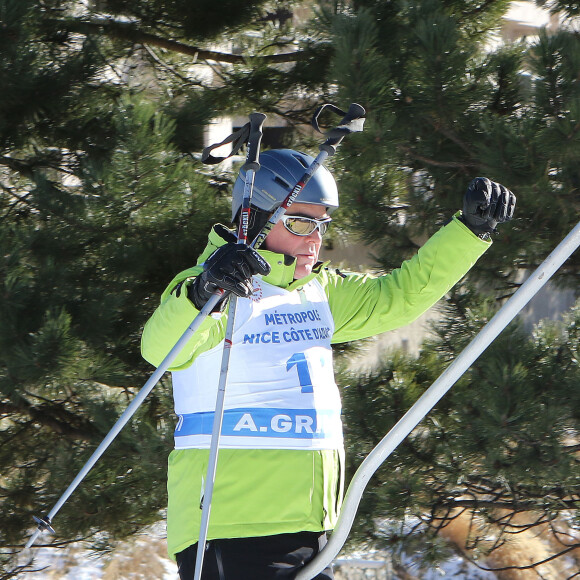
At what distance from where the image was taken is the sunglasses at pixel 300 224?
1.99 meters

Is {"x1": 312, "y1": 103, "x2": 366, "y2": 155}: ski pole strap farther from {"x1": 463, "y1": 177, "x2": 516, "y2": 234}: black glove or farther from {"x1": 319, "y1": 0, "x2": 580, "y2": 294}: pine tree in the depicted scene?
{"x1": 319, "y1": 0, "x2": 580, "y2": 294}: pine tree

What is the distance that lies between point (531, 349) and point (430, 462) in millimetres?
580

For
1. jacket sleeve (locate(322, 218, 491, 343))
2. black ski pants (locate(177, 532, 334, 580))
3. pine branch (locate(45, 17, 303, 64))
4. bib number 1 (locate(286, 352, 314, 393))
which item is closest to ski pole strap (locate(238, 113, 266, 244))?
bib number 1 (locate(286, 352, 314, 393))

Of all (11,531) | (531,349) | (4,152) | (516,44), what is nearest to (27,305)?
(4,152)

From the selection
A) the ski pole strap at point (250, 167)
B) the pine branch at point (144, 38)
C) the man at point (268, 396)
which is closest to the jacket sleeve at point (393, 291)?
the man at point (268, 396)

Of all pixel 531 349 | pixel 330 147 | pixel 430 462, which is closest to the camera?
pixel 330 147

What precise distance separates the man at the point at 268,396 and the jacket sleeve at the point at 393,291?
47 mm

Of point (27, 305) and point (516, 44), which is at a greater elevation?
point (516, 44)

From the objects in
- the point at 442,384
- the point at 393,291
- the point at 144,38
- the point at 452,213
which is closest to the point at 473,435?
the point at 452,213

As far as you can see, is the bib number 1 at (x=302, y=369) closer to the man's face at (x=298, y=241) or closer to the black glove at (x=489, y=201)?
the man's face at (x=298, y=241)

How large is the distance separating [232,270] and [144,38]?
257 centimetres

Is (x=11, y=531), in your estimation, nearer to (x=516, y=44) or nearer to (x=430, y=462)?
(x=430, y=462)

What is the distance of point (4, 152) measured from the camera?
11.3ft

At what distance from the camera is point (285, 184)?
2.05 metres
